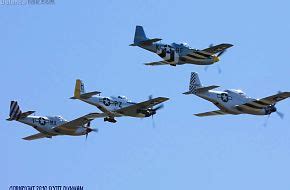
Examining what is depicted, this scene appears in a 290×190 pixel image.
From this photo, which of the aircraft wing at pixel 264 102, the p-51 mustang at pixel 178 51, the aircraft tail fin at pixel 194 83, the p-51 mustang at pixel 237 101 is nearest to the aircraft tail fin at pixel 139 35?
the p-51 mustang at pixel 178 51

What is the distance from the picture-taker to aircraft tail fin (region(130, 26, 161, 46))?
360ft

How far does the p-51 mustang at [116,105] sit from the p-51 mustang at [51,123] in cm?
279

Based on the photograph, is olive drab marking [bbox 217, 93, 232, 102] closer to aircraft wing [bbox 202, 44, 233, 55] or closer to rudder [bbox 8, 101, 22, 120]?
aircraft wing [bbox 202, 44, 233, 55]

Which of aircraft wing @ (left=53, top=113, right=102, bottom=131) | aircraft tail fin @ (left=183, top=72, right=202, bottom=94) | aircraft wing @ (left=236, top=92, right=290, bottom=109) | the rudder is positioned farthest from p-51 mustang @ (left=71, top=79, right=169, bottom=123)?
aircraft wing @ (left=236, top=92, right=290, bottom=109)

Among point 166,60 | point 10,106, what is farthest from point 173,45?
point 10,106

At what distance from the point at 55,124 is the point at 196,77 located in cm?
1688

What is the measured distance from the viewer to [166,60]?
365ft

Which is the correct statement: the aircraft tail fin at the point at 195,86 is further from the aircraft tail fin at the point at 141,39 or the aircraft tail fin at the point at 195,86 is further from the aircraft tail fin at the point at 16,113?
the aircraft tail fin at the point at 16,113

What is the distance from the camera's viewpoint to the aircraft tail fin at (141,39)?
10969 cm

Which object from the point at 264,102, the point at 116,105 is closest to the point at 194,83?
the point at 264,102

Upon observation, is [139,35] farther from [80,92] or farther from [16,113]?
[16,113]

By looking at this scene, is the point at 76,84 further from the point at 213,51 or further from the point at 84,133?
the point at 213,51

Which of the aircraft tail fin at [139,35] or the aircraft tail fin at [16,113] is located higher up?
the aircraft tail fin at [139,35]

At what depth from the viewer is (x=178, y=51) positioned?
11150cm
